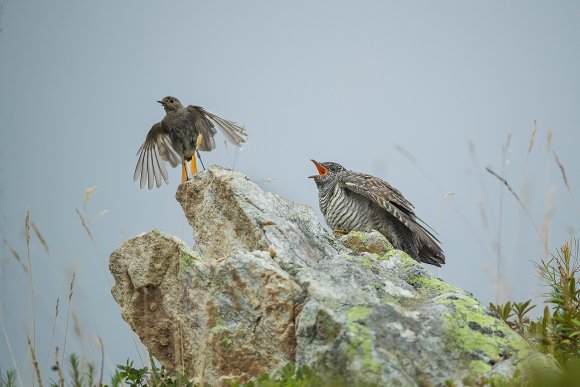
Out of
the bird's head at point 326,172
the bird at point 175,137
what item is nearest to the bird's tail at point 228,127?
the bird at point 175,137

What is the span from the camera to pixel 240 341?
174 inches

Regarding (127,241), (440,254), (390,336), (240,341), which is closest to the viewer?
(390,336)

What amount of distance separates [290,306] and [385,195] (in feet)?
13.8

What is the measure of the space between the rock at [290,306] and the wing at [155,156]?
176 inches

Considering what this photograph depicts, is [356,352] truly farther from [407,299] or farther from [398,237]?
[398,237]

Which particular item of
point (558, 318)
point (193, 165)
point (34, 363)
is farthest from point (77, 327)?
point (193, 165)

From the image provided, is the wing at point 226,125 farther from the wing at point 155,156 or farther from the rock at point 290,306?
the rock at point 290,306

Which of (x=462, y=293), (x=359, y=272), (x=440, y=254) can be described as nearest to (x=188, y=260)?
(x=359, y=272)

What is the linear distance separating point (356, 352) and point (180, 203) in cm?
349

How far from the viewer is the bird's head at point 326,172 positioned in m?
9.00

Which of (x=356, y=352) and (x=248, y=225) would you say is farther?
(x=248, y=225)

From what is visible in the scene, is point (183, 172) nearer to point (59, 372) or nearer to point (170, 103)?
point (170, 103)

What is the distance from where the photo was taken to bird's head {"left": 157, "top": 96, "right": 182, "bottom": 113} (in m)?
10.4

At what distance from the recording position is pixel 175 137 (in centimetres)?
1029
